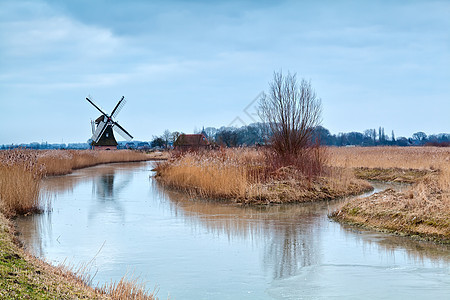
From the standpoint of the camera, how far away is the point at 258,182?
15.1 m

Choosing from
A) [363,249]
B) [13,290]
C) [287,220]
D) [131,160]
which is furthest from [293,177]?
[131,160]

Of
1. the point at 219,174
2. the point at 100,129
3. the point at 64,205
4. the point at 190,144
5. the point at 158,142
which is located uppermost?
the point at 100,129

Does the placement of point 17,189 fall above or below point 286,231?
above

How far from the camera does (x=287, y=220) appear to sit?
37.2 feet

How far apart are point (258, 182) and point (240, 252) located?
274 inches

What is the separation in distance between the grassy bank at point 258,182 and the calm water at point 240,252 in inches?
43.8

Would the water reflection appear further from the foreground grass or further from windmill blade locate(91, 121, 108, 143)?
windmill blade locate(91, 121, 108, 143)

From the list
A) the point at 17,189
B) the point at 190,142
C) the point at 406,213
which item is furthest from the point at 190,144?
the point at 406,213

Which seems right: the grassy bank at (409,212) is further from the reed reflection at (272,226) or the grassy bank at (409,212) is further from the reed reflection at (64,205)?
the reed reflection at (64,205)

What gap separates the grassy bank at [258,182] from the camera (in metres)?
14.5

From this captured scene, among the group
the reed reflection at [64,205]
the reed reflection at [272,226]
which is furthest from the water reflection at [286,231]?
the reed reflection at [64,205]

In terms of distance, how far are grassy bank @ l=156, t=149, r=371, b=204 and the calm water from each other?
111cm

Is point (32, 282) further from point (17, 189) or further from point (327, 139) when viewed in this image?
point (327, 139)

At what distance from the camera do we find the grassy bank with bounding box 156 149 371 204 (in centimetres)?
1445
